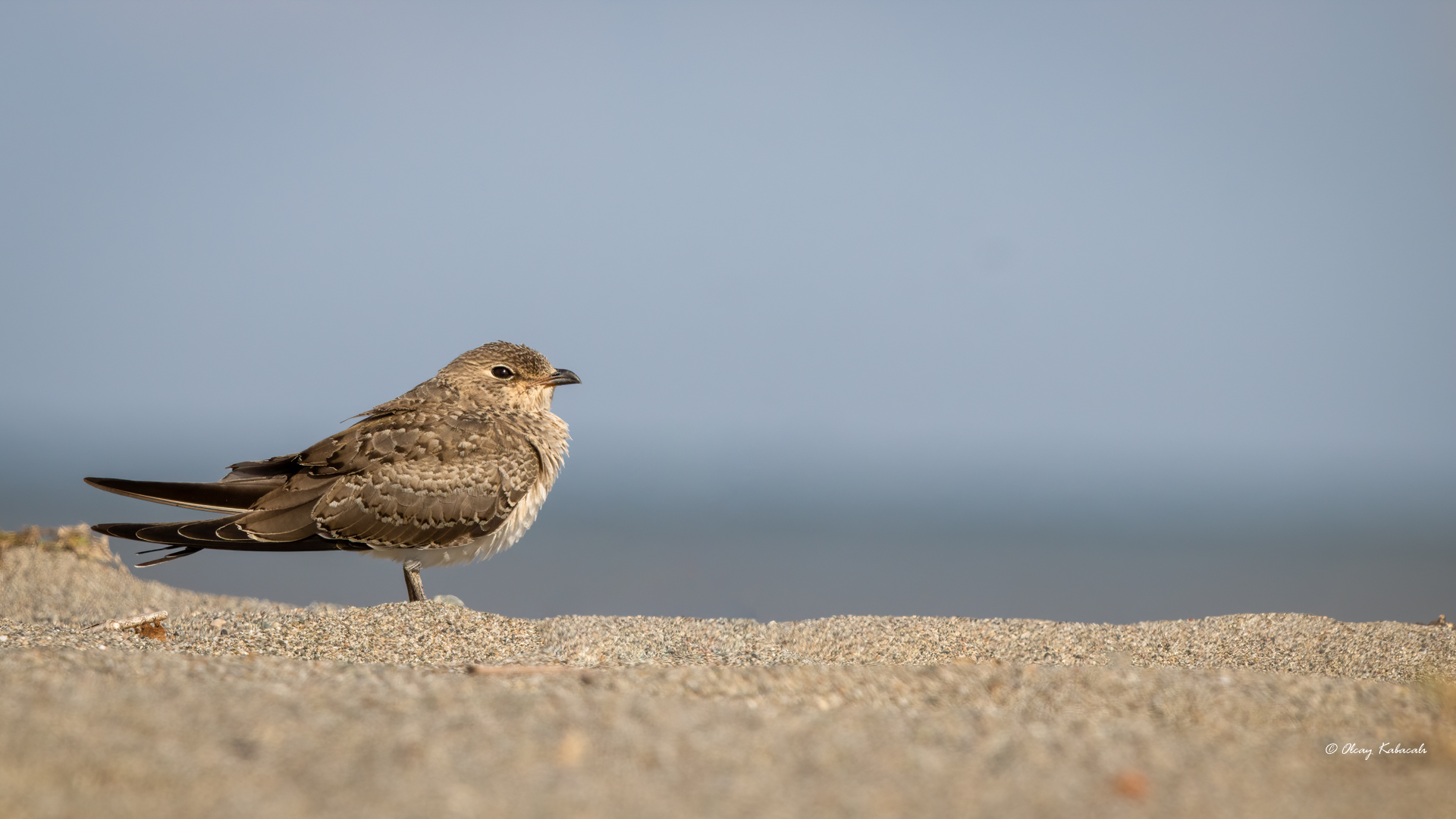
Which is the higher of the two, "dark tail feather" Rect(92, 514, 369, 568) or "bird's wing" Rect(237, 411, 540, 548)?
"bird's wing" Rect(237, 411, 540, 548)

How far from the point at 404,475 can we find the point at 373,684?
3.73 metres

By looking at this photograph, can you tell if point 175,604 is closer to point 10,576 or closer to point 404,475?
point 10,576

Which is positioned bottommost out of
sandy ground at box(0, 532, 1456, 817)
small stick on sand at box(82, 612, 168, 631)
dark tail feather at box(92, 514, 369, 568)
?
small stick on sand at box(82, 612, 168, 631)

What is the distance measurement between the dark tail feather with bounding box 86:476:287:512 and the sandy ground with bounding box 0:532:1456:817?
2.35 meters

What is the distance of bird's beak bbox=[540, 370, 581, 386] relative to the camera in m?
8.80

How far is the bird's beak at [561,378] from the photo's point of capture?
346 inches

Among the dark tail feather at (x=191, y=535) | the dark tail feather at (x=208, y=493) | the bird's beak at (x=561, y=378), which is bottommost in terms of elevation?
the dark tail feather at (x=191, y=535)

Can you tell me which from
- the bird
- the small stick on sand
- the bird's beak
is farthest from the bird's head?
the small stick on sand

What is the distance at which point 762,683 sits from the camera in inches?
178

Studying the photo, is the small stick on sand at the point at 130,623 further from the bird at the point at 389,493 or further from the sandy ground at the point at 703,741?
the sandy ground at the point at 703,741

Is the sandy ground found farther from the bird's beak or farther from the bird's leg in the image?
the bird's beak

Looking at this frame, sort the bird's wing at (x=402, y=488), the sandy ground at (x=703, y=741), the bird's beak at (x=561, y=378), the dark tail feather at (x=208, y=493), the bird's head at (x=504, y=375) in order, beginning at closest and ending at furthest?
the sandy ground at (x=703, y=741)
the dark tail feather at (x=208, y=493)
the bird's wing at (x=402, y=488)
the bird's head at (x=504, y=375)
the bird's beak at (x=561, y=378)

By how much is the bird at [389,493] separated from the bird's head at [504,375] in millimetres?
282

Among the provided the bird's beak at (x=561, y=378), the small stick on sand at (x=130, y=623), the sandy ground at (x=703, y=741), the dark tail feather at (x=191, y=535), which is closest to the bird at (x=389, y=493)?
the dark tail feather at (x=191, y=535)
